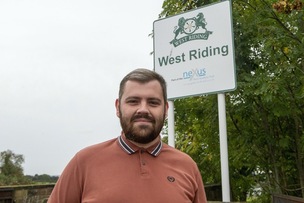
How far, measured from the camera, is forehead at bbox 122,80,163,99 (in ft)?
5.14

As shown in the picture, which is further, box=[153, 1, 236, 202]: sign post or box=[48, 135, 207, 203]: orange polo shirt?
box=[153, 1, 236, 202]: sign post

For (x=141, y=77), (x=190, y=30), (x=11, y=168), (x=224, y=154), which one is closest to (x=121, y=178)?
(x=141, y=77)

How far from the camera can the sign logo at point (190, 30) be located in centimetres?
534

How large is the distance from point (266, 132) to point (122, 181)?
15.2ft

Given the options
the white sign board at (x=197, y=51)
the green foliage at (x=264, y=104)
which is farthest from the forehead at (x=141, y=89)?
the white sign board at (x=197, y=51)

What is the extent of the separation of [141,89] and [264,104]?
422 cm

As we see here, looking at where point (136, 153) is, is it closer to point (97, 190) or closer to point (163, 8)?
point (97, 190)

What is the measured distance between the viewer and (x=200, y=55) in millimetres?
5344

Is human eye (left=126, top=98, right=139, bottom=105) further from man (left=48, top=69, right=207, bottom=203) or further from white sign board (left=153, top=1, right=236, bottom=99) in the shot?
white sign board (left=153, top=1, right=236, bottom=99)

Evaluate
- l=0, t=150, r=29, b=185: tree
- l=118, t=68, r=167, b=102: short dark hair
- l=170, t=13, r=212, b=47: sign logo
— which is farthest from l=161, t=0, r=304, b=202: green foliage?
l=0, t=150, r=29, b=185: tree

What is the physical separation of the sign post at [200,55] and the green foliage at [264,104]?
342mm

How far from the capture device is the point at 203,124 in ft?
23.7

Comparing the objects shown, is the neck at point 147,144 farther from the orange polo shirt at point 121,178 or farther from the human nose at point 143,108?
the human nose at point 143,108

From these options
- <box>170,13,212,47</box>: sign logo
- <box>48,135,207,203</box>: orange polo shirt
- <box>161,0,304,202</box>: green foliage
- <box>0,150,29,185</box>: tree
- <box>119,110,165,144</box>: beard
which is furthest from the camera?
<box>0,150,29,185</box>: tree
